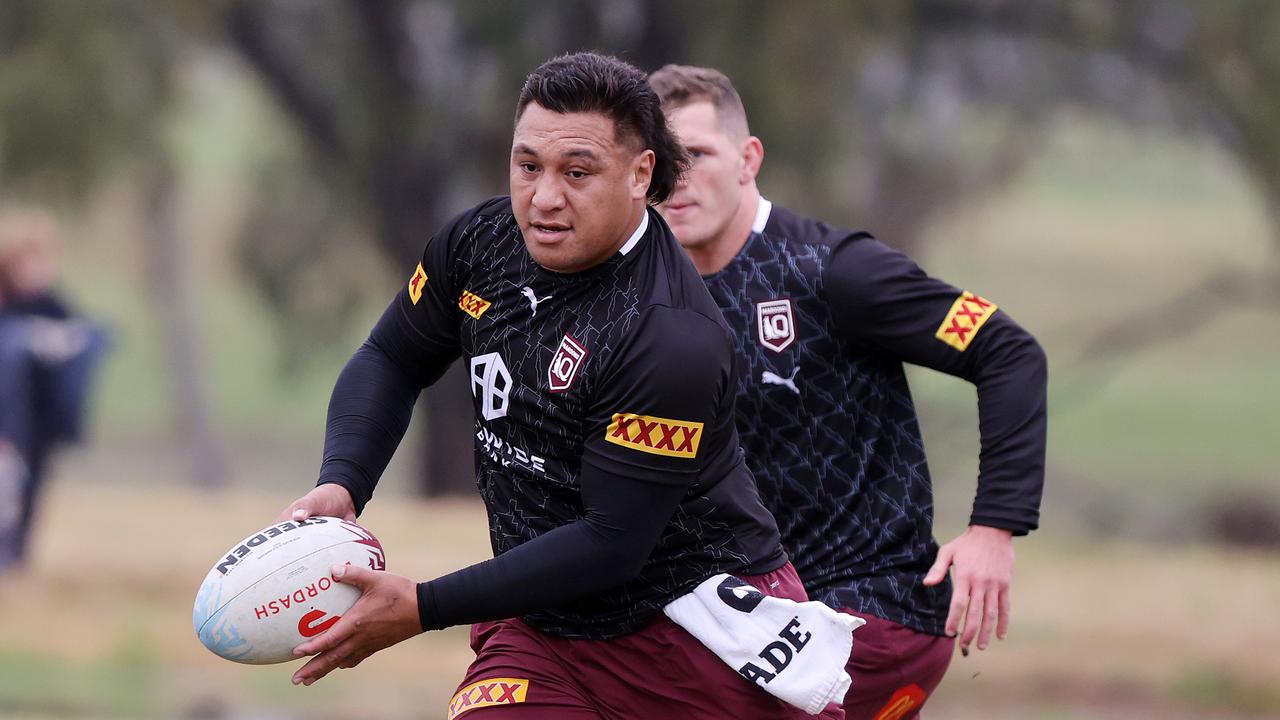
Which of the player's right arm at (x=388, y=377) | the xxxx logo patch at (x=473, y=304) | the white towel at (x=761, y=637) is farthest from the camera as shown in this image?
the player's right arm at (x=388, y=377)

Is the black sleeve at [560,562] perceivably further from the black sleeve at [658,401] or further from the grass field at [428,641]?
the grass field at [428,641]

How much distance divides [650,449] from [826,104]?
8.86 meters

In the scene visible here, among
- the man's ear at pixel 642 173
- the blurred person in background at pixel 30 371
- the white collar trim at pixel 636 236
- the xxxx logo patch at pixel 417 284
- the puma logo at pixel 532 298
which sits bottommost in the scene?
the puma logo at pixel 532 298

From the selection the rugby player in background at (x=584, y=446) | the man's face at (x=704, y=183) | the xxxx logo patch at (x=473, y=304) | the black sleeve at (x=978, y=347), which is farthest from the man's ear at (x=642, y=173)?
the black sleeve at (x=978, y=347)

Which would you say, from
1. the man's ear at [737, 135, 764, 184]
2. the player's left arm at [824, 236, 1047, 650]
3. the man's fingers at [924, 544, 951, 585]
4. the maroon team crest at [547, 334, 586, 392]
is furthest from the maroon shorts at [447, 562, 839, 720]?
the man's ear at [737, 135, 764, 184]

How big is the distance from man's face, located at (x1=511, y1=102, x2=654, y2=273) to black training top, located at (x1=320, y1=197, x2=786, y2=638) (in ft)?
0.34

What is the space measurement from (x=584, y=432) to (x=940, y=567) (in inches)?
49.9

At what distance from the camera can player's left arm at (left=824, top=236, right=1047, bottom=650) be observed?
4133 mm

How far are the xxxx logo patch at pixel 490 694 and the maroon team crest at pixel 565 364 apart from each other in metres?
0.68

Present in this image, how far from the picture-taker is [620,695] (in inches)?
139

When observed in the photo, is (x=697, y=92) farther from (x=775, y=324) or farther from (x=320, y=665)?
(x=320, y=665)

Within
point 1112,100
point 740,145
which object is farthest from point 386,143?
point 740,145

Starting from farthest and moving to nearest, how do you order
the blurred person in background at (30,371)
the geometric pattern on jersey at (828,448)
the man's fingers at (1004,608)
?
the blurred person in background at (30,371) < the geometric pattern on jersey at (828,448) < the man's fingers at (1004,608)

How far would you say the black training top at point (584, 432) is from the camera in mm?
3227
